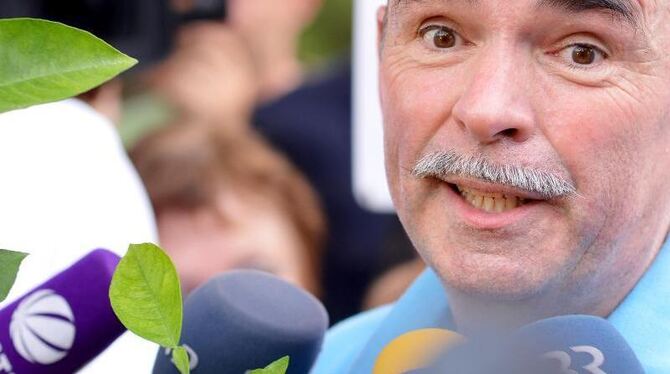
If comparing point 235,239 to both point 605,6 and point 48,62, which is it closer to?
point 605,6

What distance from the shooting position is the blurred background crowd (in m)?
4.03

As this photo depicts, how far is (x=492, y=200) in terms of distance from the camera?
5.56ft

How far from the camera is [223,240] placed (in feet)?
13.2

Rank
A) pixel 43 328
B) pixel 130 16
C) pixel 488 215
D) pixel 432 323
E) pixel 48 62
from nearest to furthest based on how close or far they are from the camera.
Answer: pixel 48 62, pixel 43 328, pixel 488 215, pixel 432 323, pixel 130 16

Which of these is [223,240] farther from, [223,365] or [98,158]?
[223,365]

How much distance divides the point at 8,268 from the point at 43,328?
290 mm

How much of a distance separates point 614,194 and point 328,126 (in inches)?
98.3

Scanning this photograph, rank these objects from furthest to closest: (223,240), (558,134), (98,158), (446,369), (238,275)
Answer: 1. (223,240)
2. (98,158)
3. (238,275)
4. (558,134)
5. (446,369)

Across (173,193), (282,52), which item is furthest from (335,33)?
(173,193)

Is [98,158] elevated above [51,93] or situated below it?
below

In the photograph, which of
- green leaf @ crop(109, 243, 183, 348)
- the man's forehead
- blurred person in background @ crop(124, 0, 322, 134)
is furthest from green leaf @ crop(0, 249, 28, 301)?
blurred person in background @ crop(124, 0, 322, 134)

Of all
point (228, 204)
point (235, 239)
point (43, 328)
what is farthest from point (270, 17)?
point (43, 328)

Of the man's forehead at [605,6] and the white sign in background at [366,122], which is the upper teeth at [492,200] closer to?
the man's forehead at [605,6]

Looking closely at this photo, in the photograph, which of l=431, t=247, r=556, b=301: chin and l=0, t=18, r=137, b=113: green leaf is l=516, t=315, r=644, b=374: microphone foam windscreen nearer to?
l=431, t=247, r=556, b=301: chin
